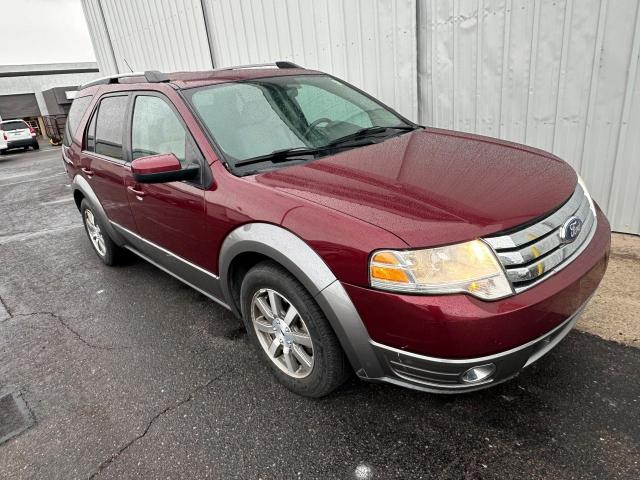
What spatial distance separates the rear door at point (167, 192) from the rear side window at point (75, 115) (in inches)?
51.5

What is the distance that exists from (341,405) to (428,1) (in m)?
4.06

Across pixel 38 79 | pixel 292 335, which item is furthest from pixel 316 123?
pixel 38 79

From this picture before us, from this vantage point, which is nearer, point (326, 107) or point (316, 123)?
point (316, 123)

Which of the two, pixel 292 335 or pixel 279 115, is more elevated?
pixel 279 115

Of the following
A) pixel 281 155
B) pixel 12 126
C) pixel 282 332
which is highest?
pixel 281 155

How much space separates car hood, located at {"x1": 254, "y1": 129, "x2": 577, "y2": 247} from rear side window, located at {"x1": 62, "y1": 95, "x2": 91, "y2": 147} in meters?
2.87

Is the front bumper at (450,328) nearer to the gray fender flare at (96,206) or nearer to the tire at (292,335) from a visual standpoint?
the tire at (292,335)

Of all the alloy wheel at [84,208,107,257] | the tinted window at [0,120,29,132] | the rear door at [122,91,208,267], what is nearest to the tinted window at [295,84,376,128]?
the rear door at [122,91,208,267]

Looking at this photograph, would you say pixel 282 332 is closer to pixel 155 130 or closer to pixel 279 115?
pixel 279 115

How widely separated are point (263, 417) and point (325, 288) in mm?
869

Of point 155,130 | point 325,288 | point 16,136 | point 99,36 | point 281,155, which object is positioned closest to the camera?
point 325,288

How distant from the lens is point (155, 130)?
9.87 ft

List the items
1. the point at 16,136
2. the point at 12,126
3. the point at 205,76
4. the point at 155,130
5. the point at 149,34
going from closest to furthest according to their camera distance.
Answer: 1. the point at 155,130
2. the point at 205,76
3. the point at 149,34
4. the point at 16,136
5. the point at 12,126

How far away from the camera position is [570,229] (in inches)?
76.6
